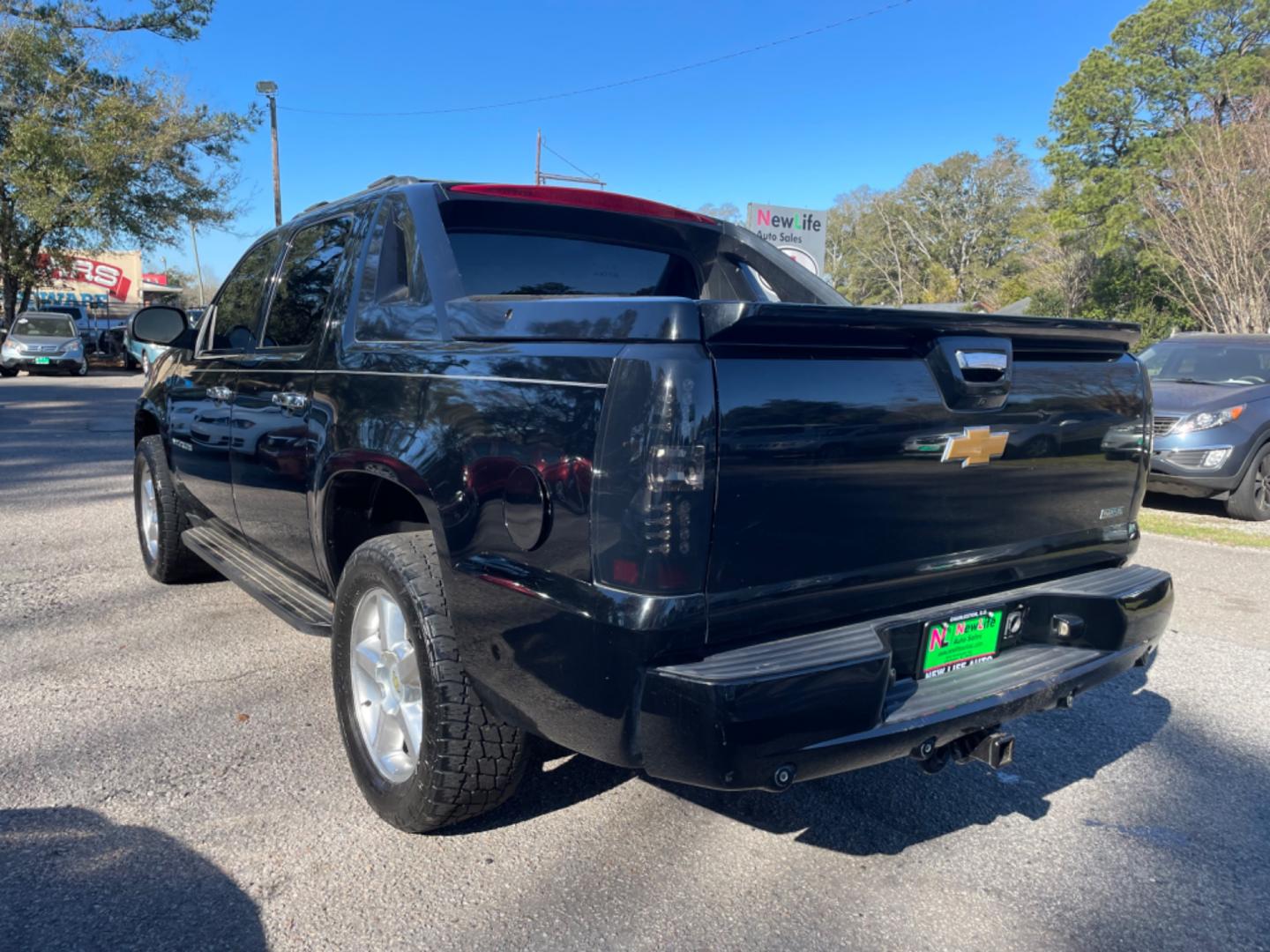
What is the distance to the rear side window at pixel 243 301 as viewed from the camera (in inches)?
164

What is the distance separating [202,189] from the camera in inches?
1057

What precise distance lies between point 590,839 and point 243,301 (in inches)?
119

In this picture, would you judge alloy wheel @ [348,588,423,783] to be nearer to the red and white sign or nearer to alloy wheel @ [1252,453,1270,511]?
alloy wheel @ [1252,453,1270,511]

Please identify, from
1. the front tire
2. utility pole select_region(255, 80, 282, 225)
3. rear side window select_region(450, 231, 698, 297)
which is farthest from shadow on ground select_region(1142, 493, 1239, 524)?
utility pole select_region(255, 80, 282, 225)

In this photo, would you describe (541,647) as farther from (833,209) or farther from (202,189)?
(833,209)

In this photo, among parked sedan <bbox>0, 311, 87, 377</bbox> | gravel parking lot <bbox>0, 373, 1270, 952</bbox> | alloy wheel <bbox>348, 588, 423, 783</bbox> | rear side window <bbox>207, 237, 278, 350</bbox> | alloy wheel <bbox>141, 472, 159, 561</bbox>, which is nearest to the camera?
gravel parking lot <bbox>0, 373, 1270, 952</bbox>

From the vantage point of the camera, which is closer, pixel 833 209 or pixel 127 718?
pixel 127 718

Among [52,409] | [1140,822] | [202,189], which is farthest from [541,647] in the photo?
[202,189]

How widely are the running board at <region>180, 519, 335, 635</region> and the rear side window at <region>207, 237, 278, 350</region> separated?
2.95 ft

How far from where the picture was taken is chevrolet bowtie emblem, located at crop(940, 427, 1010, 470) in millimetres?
2467

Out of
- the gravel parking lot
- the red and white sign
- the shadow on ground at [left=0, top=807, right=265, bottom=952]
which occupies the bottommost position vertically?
the shadow on ground at [left=0, top=807, right=265, bottom=952]

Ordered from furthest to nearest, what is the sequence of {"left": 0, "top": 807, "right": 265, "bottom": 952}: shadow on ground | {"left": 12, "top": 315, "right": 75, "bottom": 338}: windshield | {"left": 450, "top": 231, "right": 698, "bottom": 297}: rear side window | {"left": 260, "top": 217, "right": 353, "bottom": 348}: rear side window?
{"left": 12, "top": 315, "right": 75, "bottom": 338}: windshield
{"left": 260, "top": 217, "right": 353, "bottom": 348}: rear side window
{"left": 450, "top": 231, "right": 698, "bottom": 297}: rear side window
{"left": 0, "top": 807, "right": 265, "bottom": 952}: shadow on ground

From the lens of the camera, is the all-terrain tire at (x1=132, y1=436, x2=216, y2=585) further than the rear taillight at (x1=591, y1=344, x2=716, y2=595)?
Yes

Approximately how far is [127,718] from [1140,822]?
363cm
